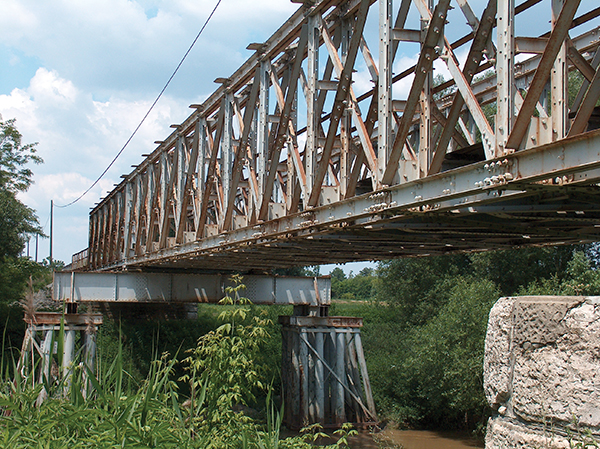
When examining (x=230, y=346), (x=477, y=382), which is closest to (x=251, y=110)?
(x=230, y=346)

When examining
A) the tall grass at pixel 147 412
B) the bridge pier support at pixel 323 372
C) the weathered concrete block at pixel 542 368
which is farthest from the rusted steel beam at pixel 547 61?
A: the bridge pier support at pixel 323 372

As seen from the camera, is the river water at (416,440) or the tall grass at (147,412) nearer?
the tall grass at (147,412)

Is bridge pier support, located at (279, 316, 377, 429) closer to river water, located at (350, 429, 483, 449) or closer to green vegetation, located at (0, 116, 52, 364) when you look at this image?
river water, located at (350, 429, 483, 449)

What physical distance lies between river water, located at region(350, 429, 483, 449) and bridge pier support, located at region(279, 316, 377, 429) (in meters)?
0.87

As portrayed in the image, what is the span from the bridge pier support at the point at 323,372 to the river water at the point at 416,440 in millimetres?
875

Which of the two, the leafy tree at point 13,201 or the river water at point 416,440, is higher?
the leafy tree at point 13,201

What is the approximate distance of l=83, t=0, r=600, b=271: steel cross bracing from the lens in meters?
5.97

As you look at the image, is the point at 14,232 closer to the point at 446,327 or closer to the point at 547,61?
the point at 446,327

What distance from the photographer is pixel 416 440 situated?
72.4 ft

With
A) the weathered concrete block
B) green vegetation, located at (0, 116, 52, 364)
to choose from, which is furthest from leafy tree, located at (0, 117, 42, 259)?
the weathered concrete block

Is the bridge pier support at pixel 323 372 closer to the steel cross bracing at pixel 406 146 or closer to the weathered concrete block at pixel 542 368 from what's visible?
the steel cross bracing at pixel 406 146

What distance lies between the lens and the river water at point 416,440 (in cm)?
1972

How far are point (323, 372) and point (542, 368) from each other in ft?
60.9

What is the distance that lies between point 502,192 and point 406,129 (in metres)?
1.64
